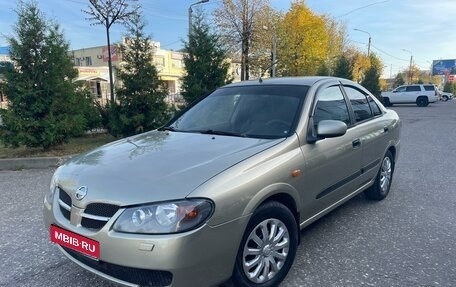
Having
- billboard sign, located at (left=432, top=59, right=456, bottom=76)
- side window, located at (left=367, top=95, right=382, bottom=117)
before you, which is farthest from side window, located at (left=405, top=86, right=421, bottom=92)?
billboard sign, located at (left=432, top=59, right=456, bottom=76)

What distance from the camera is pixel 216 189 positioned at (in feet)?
7.09

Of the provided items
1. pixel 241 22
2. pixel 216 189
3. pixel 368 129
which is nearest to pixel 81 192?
pixel 216 189

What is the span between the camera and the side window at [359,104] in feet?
13.2

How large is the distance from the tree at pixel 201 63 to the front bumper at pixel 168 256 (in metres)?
7.86

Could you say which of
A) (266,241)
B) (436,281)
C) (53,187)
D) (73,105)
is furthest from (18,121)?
(436,281)

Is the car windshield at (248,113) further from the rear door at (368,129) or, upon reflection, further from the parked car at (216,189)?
the rear door at (368,129)

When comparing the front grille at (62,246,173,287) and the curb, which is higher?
the front grille at (62,246,173,287)

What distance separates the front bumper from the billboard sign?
87.5m

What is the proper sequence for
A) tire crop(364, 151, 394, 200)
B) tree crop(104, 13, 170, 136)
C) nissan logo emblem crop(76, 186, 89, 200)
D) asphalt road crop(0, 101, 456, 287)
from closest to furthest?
nissan logo emblem crop(76, 186, 89, 200) → asphalt road crop(0, 101, 456, 287) → tire crop(364, 151, 394, 200) → tree crop(104, 13, 170, 136)

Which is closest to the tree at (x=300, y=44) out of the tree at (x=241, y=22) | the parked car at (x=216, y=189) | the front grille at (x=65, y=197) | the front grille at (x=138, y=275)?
the tree at (x=241, y=22)

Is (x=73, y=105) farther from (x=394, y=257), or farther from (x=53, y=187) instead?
(x=394, y=257)

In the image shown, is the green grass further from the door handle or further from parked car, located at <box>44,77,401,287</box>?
the door handle

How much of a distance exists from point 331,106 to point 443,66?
290 ft

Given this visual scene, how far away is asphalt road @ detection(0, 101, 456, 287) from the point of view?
2.82 m
